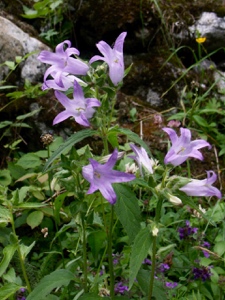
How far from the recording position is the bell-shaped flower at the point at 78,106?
1.32 meters

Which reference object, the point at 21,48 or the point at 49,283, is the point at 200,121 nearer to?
the point at 21,48

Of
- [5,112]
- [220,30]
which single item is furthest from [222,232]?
[220,30]

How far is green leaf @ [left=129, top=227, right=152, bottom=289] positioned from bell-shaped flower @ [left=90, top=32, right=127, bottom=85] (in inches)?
17.9

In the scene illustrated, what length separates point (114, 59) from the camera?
56.3 inches

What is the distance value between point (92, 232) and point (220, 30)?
2.91 m

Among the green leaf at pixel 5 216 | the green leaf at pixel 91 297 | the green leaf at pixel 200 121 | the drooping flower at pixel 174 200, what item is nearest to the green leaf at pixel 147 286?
the green leaf at pixel 91 297

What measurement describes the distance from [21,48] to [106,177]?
94.4 inches

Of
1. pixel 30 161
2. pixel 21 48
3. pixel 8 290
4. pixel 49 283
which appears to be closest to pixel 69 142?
pixel 49 283

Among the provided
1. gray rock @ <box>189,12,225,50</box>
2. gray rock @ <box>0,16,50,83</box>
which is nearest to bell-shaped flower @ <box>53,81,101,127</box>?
gray rock @ <box>0,16,50,83</box>

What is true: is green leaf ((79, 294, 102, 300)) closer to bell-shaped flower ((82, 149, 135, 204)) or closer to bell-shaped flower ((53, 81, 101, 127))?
bell-shaped flower ((82, 149, 135, 204))

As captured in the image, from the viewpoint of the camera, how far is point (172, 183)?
1.37 meters

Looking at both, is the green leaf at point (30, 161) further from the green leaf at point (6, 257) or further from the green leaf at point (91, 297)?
the green leaf at point (91, 297)

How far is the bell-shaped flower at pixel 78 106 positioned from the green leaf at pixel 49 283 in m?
0.51

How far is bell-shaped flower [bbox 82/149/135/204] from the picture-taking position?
126cm
